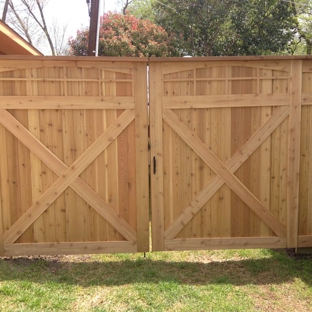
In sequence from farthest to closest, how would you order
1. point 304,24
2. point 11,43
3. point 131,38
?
point 304,24 < point 131,38 < point 11,43

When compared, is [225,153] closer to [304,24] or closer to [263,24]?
[263,24]

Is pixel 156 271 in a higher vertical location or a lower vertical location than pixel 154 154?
lower

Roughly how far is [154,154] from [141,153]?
16 cm

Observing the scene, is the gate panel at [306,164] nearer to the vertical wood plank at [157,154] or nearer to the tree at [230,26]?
the vertical wood plank at [157,154]

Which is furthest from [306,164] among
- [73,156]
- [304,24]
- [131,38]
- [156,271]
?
[304,24]

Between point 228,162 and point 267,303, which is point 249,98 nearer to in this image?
point 228,162

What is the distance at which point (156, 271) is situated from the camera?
157 inches

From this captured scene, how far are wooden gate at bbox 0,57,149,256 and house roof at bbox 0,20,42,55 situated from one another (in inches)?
29.6

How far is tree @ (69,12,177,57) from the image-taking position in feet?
41.4

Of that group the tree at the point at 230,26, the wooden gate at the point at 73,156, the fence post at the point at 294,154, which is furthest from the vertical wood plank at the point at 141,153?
the tree at the point at 230,26

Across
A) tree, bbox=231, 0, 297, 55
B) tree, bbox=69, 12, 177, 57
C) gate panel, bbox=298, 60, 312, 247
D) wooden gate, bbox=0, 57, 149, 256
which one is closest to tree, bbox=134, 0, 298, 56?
tree, bbox=231, 0, 297, 55

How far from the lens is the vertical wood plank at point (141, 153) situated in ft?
13.4

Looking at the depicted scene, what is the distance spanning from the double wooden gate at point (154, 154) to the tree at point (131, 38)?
29.6 ft

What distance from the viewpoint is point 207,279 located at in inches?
151
